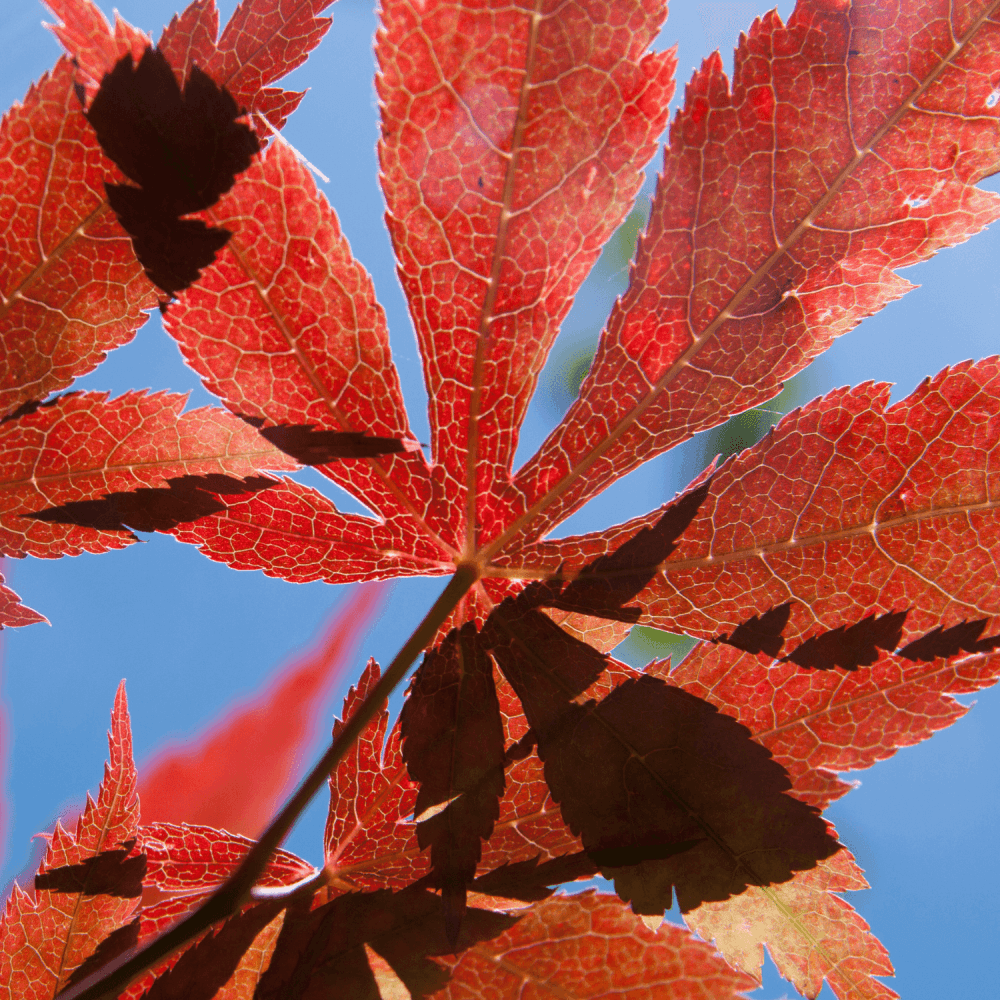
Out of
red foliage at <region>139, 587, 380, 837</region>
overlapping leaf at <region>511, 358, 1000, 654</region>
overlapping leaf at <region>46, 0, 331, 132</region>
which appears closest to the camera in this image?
overlapping leaf at <region>46, 0, 331, 132</region>

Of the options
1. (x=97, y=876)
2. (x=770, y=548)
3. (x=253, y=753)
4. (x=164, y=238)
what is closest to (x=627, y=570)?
(x=770, y=548)

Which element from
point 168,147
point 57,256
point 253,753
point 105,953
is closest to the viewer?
point 168,147

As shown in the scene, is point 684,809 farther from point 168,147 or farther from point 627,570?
point 168,147

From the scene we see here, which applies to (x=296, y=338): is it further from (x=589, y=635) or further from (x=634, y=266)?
(x=589, y=635)

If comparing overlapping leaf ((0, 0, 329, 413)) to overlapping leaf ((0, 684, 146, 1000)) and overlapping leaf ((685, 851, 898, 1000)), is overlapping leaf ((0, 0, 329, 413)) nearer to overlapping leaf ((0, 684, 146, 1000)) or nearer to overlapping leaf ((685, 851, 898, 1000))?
overlapping leaf ((0, 684, 146, 1000))

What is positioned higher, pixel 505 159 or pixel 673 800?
pixel 505 159

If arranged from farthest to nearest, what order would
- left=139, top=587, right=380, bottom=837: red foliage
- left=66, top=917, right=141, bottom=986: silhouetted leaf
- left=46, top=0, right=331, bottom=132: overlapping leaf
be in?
left=139, top=587, right=380, bottom=837: red foliage → left=66, top=917, right=141, bottom=986: silhouetted leaf → left=46, top=0, right=331, bottom=132: overlapping leaf

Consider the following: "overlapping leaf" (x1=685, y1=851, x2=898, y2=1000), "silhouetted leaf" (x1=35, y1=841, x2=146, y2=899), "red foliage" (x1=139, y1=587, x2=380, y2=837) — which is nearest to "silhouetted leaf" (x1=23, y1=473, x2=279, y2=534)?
"silhouetted leaf" (x1=35, y1=841, x2=146, y2=899)

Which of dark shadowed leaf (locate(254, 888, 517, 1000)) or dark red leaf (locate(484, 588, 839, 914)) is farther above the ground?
dark red leaf (locate(484, 588, 839, 914))
